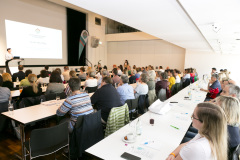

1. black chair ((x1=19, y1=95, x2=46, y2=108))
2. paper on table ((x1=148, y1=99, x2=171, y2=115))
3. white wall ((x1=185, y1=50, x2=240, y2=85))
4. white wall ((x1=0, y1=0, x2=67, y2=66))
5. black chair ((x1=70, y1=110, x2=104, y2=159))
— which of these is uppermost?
white wall ((x1=0, y1=0, x2=67, y2=66))

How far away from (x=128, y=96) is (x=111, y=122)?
1.40 meters

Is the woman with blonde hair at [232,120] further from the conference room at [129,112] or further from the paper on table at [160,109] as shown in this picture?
the paper on table at [160,109]

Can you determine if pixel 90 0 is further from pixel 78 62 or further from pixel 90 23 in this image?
pixel 90 23

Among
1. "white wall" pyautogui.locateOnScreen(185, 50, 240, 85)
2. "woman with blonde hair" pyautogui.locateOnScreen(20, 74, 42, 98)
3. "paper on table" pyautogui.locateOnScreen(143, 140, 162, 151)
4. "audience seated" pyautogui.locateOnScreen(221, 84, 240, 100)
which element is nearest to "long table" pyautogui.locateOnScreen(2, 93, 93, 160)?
"woman with blonde hair" pyautogui.locateOnScreen(20, 74, 42, 98)

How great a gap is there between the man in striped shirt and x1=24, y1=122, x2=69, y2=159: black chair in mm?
414

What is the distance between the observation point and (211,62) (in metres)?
12.6

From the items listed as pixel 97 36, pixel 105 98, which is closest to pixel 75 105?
pixel 105 98

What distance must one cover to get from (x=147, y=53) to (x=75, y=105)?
12.7 m

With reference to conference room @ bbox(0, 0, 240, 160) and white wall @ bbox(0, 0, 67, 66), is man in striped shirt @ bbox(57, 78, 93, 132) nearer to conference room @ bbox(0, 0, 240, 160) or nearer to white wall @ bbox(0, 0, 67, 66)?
conference room @ bbox(0, 0, 240, 160)

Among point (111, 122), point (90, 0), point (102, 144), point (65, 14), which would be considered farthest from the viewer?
point (65, 14)

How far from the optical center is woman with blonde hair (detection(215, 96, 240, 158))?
2.07 meters

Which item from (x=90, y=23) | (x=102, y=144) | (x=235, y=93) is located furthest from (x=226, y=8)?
(x=90, y=23)

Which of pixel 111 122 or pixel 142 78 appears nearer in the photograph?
pixel 111 122

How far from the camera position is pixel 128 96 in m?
4.23
